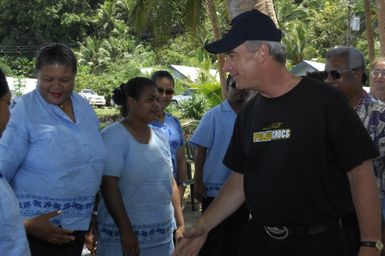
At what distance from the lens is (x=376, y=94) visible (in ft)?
16.6

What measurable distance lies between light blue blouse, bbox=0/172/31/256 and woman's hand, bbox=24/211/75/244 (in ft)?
1.88

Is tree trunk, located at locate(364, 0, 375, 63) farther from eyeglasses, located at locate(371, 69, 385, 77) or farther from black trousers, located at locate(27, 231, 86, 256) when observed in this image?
black trousers, located at locate(27, 231, 86, 256)

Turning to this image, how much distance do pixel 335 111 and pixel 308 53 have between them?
42.6 meters

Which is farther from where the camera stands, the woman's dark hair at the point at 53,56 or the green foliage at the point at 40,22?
the green foliage at the point at 40,22

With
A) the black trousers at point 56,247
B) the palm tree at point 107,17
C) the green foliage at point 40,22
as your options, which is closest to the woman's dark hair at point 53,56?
the black trousers at point 56,247

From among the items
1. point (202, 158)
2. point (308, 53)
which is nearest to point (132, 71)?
point (308, 53)

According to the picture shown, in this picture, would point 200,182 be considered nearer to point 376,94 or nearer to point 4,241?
point 376,94

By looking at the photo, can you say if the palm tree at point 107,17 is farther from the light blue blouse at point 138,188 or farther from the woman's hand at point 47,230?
the woman's hand at point 47,230

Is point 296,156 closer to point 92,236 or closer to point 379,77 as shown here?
point 92,236

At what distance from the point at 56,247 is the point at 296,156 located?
1.47m

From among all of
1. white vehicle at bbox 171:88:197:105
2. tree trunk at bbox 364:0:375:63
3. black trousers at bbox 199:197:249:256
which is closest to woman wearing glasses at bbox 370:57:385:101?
black trousers at bbox 199:197:249:256

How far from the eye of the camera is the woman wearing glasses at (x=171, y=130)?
501 centimetres

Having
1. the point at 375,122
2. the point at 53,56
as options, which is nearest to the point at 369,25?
the point at 375,122

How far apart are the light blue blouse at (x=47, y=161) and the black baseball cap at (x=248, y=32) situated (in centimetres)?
99
